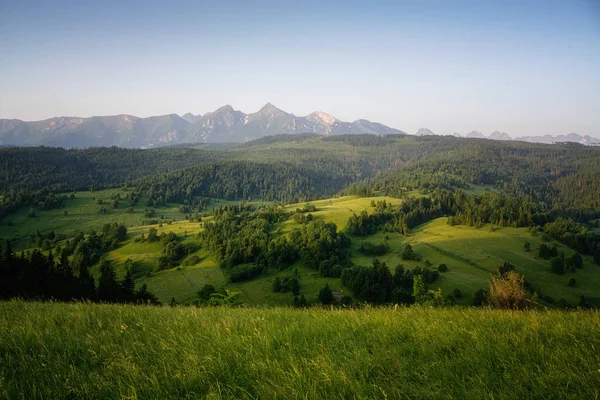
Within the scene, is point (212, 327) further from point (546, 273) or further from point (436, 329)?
point (546, 273)

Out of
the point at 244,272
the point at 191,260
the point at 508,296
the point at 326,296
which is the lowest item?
the point at 191,260

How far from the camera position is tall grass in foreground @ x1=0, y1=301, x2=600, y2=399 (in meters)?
4.11

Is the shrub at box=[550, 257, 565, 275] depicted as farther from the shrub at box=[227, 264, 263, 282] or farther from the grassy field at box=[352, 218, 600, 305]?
the shrub at box=[227, 264, 263, 282]

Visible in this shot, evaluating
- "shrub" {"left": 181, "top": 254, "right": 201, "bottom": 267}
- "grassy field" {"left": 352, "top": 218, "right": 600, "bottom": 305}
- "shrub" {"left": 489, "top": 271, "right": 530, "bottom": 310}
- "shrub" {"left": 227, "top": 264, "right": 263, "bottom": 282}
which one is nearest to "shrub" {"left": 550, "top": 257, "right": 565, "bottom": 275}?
"grassy field" {"left": 352, "top": 218, "right": 600, "bottom": 305}

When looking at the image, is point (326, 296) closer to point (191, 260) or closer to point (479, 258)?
point (479, 258)

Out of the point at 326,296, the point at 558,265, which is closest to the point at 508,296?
the point at 326,296

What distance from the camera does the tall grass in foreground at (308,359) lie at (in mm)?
4105

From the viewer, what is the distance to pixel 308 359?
4887 mm

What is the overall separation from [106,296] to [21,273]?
43.6ft

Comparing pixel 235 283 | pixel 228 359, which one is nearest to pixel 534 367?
pixel 228 359

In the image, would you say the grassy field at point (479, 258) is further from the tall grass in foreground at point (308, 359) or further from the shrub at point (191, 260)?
the tall grass in foreground at point (308, 359)

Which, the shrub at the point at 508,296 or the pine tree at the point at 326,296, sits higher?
the shrub at the point at 508,296

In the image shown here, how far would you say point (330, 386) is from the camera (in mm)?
4141

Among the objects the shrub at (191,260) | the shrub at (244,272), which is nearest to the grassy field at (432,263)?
the shrub at (191,260)
